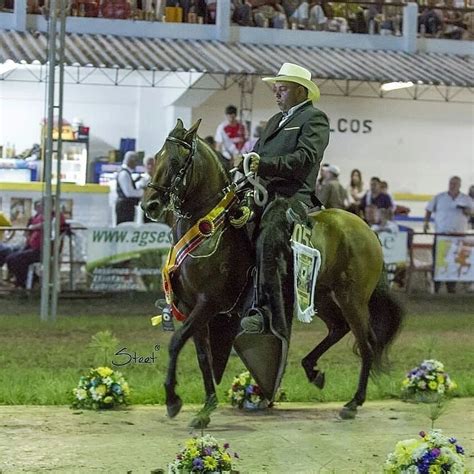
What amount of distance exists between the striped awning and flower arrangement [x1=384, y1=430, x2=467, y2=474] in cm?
1378

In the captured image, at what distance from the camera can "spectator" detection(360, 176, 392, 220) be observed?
21203 millimetres

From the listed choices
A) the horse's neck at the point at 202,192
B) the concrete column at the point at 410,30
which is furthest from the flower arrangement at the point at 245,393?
the concrete column at the point at 410,30

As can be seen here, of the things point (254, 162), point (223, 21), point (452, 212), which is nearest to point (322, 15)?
point (223, 21)

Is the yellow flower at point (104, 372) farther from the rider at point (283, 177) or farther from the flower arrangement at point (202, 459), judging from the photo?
the flower arrangement at point (202, 459)

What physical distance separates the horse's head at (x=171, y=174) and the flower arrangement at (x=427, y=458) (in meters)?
2.55

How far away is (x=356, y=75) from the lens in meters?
21.7

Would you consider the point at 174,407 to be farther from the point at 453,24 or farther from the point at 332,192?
the point at 453,24

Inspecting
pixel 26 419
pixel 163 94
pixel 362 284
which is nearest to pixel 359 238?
pixel 362 284

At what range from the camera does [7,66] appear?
20547 millimetres

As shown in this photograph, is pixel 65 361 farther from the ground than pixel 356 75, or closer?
closer

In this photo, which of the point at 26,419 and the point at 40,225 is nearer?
the point at 26,419

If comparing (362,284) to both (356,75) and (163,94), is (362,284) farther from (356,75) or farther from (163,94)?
(163,94)

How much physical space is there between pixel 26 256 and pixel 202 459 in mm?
12129

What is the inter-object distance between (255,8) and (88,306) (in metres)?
8.68
